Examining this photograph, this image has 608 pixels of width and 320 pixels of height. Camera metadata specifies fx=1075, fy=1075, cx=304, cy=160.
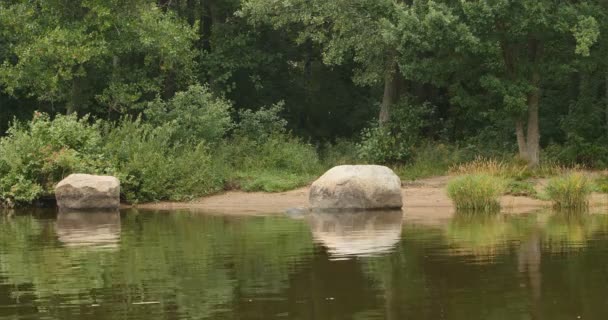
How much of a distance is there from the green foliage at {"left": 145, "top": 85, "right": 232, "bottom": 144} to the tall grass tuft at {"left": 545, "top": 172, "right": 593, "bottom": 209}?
12.1m

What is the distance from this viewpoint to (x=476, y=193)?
85.6 ft

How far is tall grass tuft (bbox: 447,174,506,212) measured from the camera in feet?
85.4

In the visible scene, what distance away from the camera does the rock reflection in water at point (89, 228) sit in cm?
2027

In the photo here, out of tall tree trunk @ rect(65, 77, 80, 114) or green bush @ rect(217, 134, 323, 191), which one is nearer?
green bush @ rect(217, 134, 323, 191)

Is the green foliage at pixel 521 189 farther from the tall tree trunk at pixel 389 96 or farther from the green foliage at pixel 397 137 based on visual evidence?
the tall tree trunk at pixel 389 96

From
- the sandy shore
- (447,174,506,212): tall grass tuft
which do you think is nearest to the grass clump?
the sandy shore

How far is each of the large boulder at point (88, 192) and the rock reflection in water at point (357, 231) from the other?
19.0 ft

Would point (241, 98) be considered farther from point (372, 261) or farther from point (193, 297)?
point (193, 297)

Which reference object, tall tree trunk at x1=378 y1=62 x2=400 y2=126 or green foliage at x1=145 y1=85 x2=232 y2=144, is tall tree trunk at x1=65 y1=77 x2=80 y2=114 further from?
tall tree trunk at x1=378 y1=62 x2=400 y2=126

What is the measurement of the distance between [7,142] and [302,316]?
68.0ft

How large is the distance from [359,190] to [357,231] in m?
4.86

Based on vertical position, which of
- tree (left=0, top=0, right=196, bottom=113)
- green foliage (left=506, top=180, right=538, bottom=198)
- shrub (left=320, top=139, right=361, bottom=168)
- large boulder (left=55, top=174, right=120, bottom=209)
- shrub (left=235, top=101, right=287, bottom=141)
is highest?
tree (left=0, top=0, right=196, bottom=113)

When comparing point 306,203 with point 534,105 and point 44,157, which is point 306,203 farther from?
point 534,105

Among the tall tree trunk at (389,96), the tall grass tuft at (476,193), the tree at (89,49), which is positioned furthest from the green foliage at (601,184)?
the tree at (89,49)
